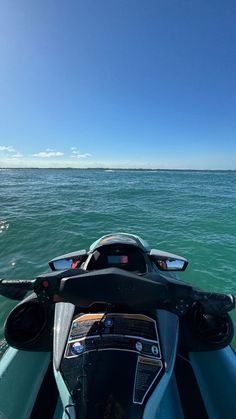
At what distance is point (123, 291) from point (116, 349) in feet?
1.57

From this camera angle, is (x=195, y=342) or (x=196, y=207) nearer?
(x=195, y=342)

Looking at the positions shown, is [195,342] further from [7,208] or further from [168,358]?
[7,208]

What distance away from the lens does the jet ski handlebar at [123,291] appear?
1516mm

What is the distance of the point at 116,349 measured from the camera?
1.65 meters

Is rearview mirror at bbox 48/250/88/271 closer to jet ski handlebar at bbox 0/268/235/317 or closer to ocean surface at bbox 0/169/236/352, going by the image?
ocean surface at bbox 0/169/236/352

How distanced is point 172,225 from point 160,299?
9303mm

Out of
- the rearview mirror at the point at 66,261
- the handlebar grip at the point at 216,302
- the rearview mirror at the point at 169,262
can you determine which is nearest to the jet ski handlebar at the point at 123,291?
the handlebar grip at the point at 216,302

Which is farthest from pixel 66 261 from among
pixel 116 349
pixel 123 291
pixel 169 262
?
pixel 123 291

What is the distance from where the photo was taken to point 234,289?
18.1ft

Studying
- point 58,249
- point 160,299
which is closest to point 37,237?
point 58,249

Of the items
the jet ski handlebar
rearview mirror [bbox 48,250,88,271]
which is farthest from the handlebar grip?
rearview mirror [bbox 48,250,88,271]

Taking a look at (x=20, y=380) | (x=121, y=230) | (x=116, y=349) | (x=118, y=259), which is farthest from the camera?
(x=121, y=230)

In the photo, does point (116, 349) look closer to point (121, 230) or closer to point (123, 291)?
point (123, 291)

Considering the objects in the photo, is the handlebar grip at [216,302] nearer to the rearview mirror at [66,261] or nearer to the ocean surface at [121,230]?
the rearview mirror at [66,261]
